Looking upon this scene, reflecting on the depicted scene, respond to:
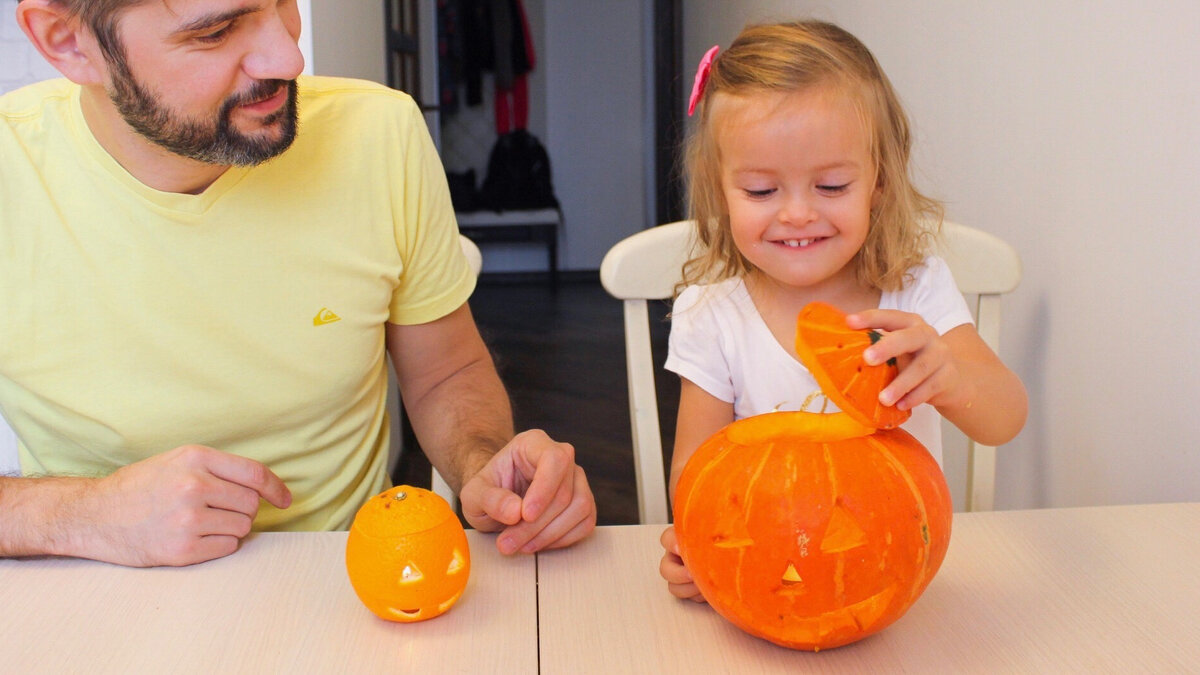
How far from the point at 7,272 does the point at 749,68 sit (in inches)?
31.9

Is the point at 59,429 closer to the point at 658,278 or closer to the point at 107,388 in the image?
the point at 107,388

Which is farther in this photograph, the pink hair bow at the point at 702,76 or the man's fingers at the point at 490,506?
the pink hair bow at the point at 702,76

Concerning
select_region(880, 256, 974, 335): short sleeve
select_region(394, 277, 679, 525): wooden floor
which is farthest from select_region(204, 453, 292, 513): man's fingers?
select_region(394, 277, 679, 525): wooden floor

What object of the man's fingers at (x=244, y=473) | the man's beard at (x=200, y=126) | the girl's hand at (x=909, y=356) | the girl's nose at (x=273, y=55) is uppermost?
the girl's nose at (x=273, y=55)

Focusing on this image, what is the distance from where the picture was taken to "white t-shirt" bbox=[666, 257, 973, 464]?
1.11m

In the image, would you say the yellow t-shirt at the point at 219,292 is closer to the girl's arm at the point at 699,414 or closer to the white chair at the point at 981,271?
the girl's arm at the point at 699,414

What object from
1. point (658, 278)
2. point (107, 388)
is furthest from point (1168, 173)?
point (107, 388)

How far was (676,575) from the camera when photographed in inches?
30.5

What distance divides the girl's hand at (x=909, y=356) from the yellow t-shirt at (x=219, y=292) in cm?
67

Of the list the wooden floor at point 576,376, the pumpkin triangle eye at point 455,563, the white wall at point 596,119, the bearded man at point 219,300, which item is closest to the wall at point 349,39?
the bearded man at point 219,300

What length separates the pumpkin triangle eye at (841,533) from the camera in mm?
667

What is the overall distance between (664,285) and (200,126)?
577mm

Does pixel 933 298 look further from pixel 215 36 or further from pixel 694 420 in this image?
pixel 215 36

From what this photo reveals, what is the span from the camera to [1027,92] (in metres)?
1.40
